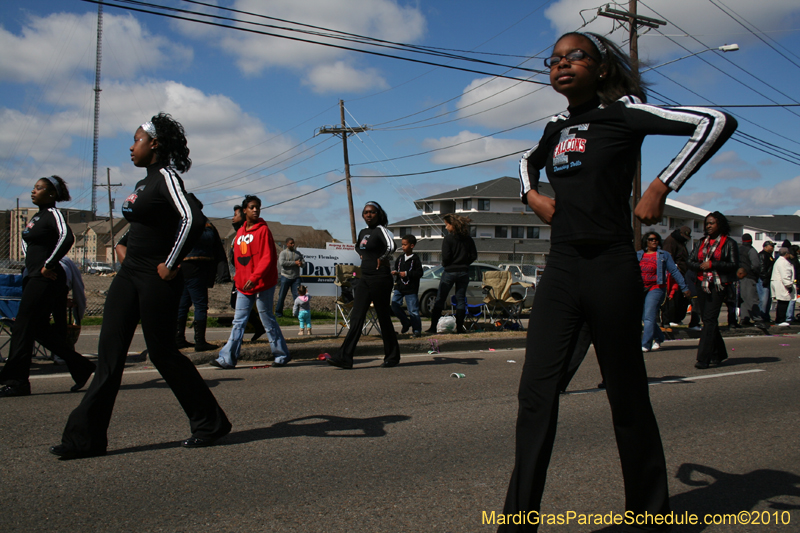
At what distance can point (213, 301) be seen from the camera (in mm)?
17688

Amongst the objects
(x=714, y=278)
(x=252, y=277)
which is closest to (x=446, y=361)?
(x=252, y=277)

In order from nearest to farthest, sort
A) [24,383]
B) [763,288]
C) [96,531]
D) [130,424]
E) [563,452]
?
[96,531]
[563,452]
[130,424]
[24,383]
[763,288]

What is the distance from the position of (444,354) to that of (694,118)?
7.16 metres

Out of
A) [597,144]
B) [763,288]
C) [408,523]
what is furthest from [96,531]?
[763,288]

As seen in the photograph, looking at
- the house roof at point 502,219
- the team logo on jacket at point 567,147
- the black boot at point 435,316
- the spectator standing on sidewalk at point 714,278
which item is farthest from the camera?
the house roof at point 502,219

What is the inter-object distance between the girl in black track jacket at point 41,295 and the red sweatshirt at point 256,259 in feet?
6.32

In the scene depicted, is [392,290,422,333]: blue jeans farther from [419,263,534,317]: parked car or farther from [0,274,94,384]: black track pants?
[0,274,94,384]: black track pants

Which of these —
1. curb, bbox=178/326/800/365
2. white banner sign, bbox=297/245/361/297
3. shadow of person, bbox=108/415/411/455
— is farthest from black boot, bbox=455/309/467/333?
shadow of person, bbox=108/415/411/455

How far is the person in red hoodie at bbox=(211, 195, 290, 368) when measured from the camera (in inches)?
281

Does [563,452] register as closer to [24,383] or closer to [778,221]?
[24,383]

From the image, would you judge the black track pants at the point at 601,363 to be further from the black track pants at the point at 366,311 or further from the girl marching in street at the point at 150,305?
the black track pants at the point at 366,311

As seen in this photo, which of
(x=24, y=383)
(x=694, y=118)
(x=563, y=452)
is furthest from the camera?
(x=24, y=383)

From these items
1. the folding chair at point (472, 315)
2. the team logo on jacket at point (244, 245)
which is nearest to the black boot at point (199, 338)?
the team logo on jacket at point (244, 245)

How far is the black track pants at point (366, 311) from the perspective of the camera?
7.38 metres
